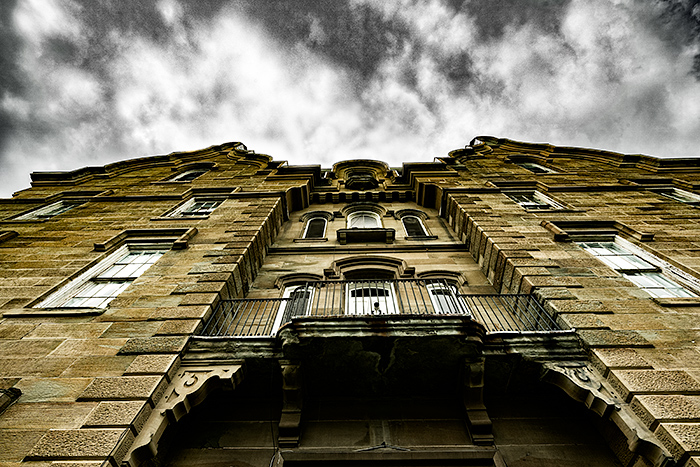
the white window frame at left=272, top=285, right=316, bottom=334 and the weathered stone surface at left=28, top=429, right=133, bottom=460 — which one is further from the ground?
the weathered stone surface at left=28, top=429, right=133, bottom=460

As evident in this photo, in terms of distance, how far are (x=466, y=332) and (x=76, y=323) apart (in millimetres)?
6780

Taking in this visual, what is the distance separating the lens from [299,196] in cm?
1413

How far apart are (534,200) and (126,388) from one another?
1364 cm

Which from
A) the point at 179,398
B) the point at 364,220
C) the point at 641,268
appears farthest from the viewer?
the point at 364,220

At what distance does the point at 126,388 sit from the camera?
487 centimetres

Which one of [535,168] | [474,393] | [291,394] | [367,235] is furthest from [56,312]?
[535,168]

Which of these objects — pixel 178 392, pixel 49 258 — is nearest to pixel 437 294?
pixel 178 392

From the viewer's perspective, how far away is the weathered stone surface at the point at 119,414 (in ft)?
14.4

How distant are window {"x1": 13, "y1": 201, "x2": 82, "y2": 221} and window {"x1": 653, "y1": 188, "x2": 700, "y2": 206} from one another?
22.1 meters

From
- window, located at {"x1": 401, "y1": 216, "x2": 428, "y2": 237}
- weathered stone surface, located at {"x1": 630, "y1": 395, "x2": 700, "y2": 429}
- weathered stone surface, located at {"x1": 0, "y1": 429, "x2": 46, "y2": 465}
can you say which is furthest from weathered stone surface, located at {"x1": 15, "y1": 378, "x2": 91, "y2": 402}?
window, located at {"x1": 401, "y1": 216, "x2": 428, "y2": 237}

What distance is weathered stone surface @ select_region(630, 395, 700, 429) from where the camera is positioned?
443cm

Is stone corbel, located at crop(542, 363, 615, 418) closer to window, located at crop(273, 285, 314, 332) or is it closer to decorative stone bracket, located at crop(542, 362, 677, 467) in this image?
decorative stone bracket, located at crop(542, 362, 677, 467)

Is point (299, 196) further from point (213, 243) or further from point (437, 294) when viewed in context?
point (437, 294)

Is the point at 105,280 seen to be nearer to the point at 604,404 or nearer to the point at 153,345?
the point at 153,345
